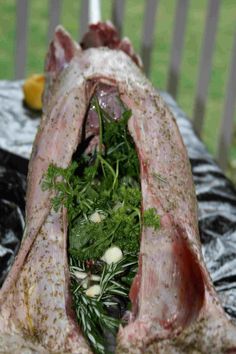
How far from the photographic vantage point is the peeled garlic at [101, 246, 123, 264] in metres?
1.85

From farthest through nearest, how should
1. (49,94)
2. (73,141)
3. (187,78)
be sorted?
(187,78), (49,94), (73,141)

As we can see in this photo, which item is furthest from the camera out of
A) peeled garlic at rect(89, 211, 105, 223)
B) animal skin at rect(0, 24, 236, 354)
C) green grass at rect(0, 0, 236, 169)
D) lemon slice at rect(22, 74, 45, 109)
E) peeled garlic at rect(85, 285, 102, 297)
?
green grass at rect(0, 0, 236, 169)

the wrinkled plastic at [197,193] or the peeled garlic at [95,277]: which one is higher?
the peeled garlic at [95,277]

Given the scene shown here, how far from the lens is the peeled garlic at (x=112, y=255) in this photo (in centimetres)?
185

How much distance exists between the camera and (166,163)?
6.48 feet

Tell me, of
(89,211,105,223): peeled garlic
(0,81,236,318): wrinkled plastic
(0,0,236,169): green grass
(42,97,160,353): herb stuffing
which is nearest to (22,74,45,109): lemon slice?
(0,81,236,318): wrinkled plastic

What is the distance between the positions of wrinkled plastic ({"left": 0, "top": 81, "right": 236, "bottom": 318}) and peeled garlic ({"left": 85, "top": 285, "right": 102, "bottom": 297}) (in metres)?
0.37

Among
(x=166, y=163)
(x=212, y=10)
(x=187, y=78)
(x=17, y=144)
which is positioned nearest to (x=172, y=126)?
(x=166, y=163)

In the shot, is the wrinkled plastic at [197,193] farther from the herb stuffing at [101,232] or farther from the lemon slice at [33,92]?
the herb stuffing at [101,232]

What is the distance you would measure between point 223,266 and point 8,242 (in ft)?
1.82

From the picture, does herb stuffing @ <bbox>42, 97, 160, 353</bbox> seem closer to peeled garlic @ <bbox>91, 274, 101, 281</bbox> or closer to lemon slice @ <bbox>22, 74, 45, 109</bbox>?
peeled garlic @ <bbox>91, 274, 101, 281</bbox>

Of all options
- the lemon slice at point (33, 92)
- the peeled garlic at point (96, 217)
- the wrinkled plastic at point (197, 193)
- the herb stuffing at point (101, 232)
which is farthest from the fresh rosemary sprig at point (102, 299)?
the lemon slice at point (33, 92)

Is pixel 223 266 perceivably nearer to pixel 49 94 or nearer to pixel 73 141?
pixel 73 141

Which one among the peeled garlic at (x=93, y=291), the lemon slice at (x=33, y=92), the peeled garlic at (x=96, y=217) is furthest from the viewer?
the lemon slice at (x=33, y=92)
